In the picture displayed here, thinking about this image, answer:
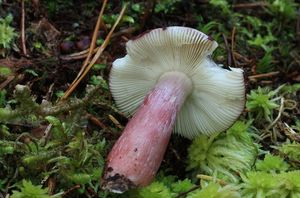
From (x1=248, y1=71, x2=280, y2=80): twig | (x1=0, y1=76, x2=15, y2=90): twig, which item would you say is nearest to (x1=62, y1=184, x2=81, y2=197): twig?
(x1=0, y1=76, x2=15, y2=90): twig

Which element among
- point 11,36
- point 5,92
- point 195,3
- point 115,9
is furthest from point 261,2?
point 5,92

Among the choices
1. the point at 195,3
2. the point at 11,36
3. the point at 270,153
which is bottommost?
the point at 270,153

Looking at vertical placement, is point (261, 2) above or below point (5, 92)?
above

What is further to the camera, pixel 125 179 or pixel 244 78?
pixel 244 78

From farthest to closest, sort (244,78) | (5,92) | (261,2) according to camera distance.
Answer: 1. (261,2)
2. (5,92)
3. (244,78)

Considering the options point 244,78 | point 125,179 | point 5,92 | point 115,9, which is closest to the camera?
point 125,179

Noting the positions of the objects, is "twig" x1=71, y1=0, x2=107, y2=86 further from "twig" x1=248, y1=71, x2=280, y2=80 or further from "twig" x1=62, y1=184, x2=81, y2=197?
→ "twig" x1=248, y1=71, x2=280, y2=80

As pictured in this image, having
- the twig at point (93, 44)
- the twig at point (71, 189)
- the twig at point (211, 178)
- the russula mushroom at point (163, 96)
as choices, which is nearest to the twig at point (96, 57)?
the twig at point (93, 44)

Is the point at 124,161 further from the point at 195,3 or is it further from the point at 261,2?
the point at 261,2
